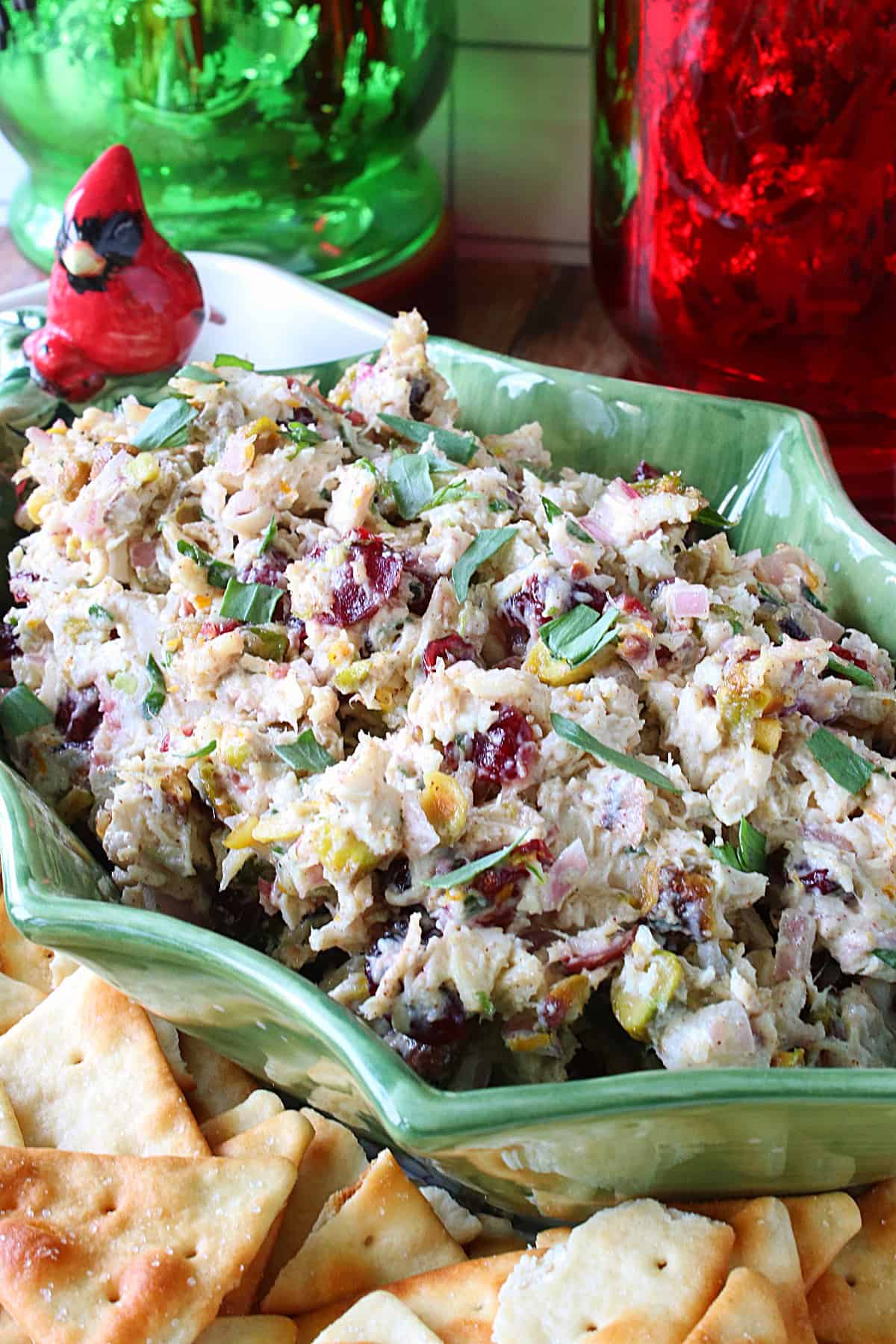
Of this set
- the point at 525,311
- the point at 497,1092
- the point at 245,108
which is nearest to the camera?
the point at 497,1092

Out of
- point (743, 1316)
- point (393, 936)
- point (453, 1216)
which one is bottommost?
point (453, 1216)

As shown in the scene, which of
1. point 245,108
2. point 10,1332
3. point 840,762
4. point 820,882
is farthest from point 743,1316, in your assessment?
point 245,108

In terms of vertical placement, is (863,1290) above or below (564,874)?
below

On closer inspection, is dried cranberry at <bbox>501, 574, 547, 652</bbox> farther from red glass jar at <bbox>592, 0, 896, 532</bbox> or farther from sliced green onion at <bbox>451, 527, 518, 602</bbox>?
red glass jar at <bbox>592, 0, 896, 532</bbox>

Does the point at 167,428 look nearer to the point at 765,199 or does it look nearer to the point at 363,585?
the point at 363,585

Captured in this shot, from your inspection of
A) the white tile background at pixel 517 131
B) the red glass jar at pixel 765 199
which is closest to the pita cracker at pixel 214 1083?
the red glass jar at pixel 765 199

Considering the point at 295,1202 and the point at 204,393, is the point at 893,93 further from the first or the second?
the point at 295,1202

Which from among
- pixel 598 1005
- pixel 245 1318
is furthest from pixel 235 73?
pixel 245 1318
